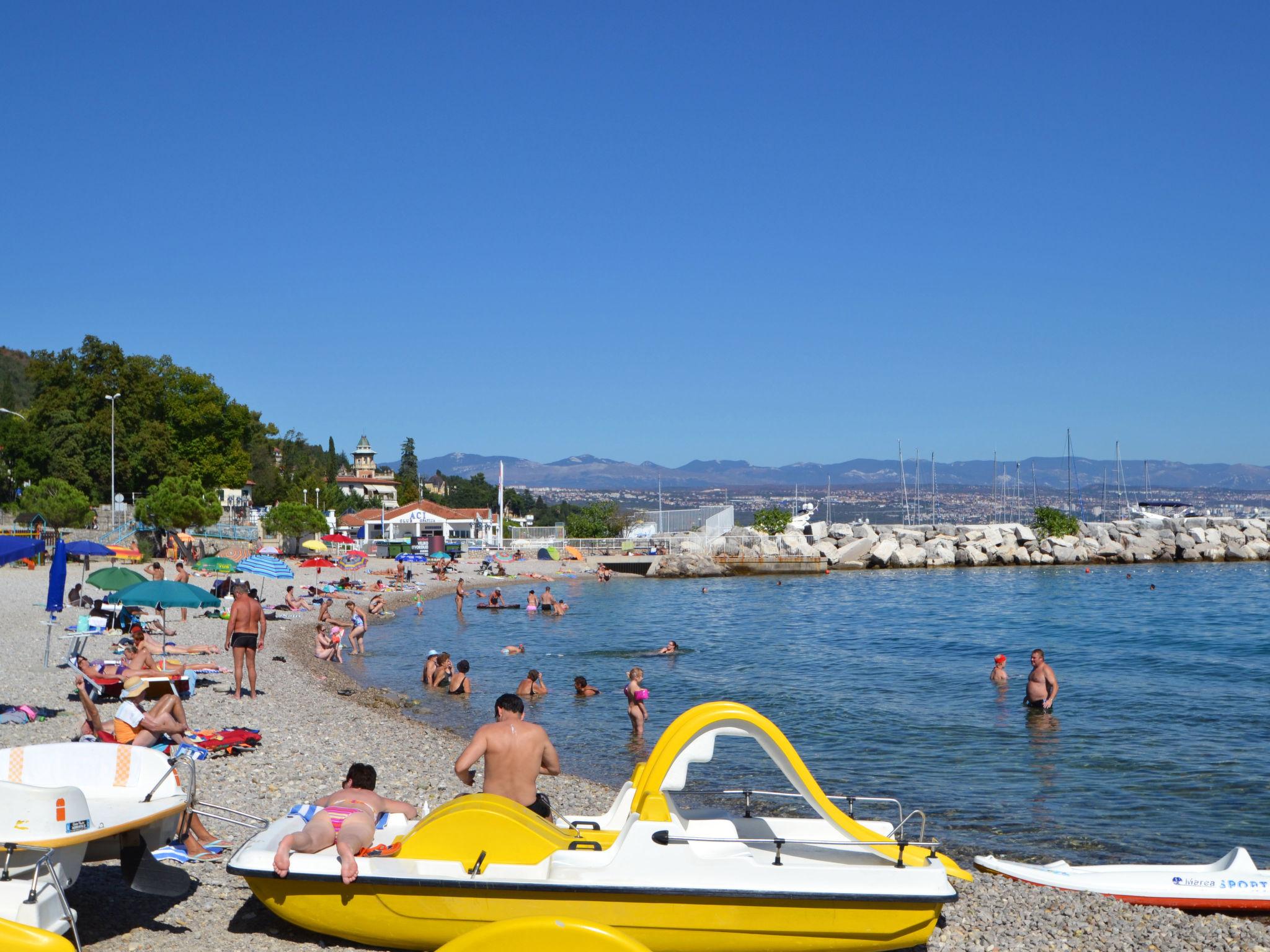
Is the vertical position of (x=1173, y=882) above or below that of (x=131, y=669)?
below

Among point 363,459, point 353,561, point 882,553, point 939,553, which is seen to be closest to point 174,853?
point 353,561

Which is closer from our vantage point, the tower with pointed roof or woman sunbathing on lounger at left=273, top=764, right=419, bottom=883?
woman sunbathing on lounger at left=273, top=764, right=419, bottom=883

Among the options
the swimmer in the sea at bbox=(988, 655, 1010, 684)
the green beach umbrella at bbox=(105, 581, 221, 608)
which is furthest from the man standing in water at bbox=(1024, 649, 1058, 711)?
the green beach umbrella at bbox=(105, 581, 221, 608)

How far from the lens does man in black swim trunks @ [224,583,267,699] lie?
51.1 ft

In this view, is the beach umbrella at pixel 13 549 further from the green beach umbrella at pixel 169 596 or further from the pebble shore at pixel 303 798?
the green beach umbrella at pixel 169 596

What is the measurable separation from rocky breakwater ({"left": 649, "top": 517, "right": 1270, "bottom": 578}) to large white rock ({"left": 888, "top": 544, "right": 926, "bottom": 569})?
41mm

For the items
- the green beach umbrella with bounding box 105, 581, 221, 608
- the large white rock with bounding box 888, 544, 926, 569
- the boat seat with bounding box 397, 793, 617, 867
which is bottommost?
the large white rock with bounding box 888, 544, 926, 569

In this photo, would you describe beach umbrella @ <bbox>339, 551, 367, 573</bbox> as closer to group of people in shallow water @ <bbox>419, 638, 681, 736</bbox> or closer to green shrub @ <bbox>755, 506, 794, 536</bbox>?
group of people in shallow water @ <bbox>419, 638, 681, 736</bbox>

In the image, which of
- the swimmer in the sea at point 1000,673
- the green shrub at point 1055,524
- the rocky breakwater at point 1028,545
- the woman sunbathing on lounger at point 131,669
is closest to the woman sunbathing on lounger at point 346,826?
the woman sunbathing on lounger at point 131,669

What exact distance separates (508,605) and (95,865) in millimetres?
32109

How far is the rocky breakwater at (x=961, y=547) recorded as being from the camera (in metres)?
63.8

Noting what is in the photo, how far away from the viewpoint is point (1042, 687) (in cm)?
1838

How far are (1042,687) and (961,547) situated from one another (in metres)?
55.4

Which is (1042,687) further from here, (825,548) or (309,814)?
(825,548)
